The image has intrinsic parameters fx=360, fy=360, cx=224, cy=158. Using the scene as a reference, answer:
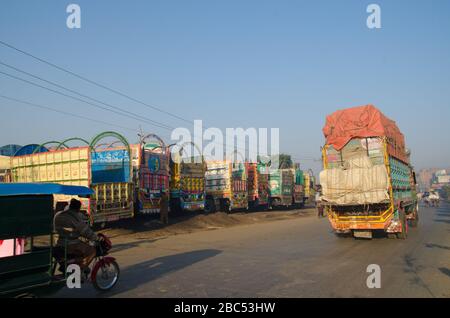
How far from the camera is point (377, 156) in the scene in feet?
37.6

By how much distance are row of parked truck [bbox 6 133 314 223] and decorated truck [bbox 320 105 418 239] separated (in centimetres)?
771

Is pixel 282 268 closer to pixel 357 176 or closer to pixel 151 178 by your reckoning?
pixel 357 176

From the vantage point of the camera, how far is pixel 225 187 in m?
23.6

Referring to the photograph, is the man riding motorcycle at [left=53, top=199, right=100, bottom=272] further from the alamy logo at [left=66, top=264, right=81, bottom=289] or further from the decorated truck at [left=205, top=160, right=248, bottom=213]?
the decorated truck at [left=205, top=160, right=248, bottom=213]

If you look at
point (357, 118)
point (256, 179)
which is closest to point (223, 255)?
point (357, 118)

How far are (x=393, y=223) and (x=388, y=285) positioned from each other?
572cm

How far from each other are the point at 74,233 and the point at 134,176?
9.55 metres

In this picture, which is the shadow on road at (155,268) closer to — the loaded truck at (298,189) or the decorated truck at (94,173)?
the decorated truck at (94,173)

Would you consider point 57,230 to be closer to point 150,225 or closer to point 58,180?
point 58,180

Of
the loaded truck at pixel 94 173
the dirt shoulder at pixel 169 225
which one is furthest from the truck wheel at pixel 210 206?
the loaded truck at pixel 94 173

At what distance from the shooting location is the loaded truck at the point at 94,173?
13133 mm

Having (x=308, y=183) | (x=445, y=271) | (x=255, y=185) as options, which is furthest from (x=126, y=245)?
(x=308, y=183)
